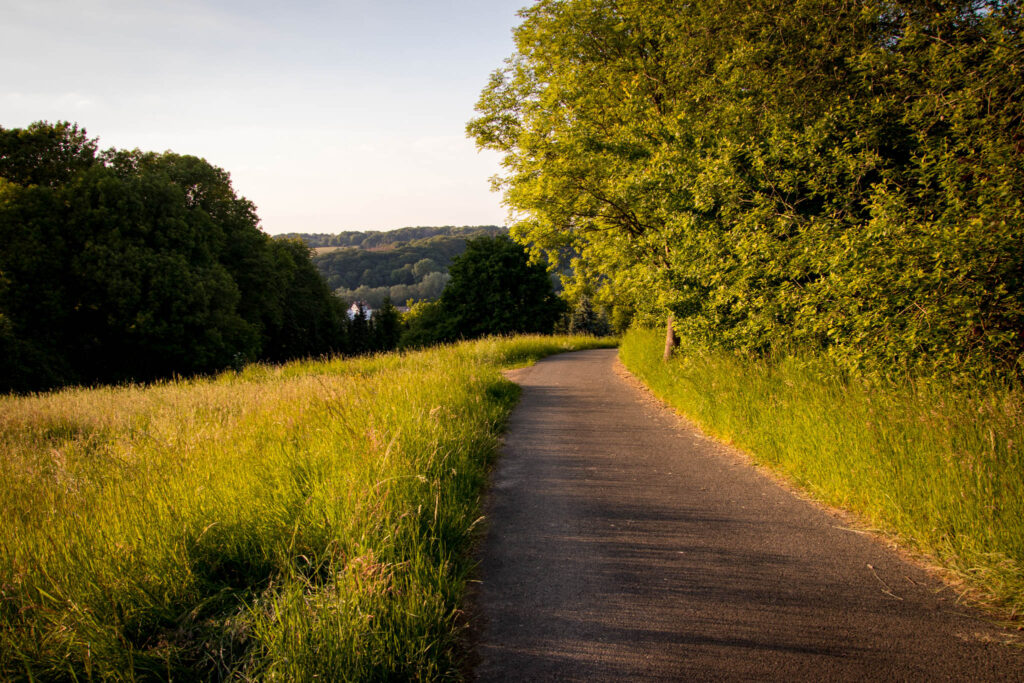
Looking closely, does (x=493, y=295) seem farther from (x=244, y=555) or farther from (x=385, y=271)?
(x=385, y=271)

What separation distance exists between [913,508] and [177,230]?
37.3 meters

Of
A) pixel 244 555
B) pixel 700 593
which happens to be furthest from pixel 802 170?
pixel 244 555

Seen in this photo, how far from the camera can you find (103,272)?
26141mm

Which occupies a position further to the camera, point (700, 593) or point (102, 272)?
point (102, 272)

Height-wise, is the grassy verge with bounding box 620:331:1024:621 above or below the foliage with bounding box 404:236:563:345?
below

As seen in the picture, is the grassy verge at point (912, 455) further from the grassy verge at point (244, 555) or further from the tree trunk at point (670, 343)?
the tree trunk at point (670, 343)

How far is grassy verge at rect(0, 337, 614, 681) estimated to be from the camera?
244 cm

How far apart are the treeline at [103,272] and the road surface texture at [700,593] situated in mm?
30290

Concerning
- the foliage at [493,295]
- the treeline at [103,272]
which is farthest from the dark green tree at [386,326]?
the treeline at [103,272]

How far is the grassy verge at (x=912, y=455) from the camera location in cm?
333

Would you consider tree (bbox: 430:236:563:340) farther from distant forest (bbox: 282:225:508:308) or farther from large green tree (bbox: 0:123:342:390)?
distant forest (bbox: 282:225:508:308)

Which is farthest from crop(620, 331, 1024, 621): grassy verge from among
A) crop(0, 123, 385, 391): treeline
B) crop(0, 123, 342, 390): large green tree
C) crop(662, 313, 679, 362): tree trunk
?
crop(0, 123, 342, 390): large green tree

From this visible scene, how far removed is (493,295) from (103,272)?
28.6 m

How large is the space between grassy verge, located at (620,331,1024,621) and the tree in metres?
39.1
